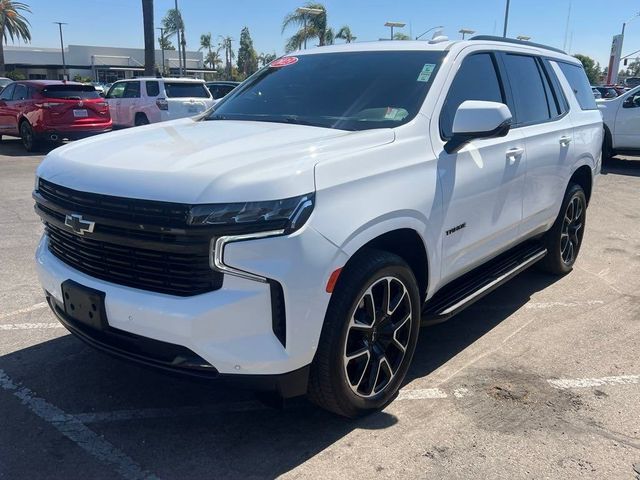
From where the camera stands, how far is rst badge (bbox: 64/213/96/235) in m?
2.75

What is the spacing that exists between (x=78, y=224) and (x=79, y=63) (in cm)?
7529

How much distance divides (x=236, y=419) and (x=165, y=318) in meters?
0.92

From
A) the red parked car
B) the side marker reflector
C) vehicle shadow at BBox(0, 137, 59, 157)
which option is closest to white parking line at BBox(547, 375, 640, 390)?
the side marker reflector

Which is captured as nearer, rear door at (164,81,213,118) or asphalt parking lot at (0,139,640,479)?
asphalt parking lot at (0,139,640,479)

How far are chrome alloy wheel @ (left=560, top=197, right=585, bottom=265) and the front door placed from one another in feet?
4.30

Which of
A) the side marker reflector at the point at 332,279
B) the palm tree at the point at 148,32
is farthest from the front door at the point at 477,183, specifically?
the palm tree at the point at 148,32

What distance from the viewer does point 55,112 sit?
13.7 m

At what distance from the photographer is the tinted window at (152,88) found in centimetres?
1609

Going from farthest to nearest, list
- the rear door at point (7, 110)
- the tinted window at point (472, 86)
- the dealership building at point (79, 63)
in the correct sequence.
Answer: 1. the dealership building at point (79, 63)
2. the rear door at point (7, 110)
3. the tinted window at point (472, 86)

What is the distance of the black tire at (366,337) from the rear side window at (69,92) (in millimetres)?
12929

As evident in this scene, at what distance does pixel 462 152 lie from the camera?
11.8 feet

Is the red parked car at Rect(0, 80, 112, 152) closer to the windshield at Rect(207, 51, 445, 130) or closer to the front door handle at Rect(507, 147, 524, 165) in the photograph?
the windshield at Rect(207, 51, 445, 130)

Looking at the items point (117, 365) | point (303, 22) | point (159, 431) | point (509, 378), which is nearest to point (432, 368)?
point (509, 378)

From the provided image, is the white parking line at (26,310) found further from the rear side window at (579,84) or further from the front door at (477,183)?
the rear side window at (579,84)
